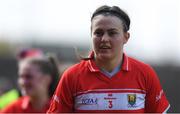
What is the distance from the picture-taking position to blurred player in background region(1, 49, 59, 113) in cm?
1023

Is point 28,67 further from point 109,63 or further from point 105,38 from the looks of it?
point 105,38

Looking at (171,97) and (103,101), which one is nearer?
(103,101)

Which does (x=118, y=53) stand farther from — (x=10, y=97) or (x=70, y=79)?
(x=10, y=97)

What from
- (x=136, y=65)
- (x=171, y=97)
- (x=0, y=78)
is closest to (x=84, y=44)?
(x=0, y=78)

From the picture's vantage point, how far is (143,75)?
8.30m

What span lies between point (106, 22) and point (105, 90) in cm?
56

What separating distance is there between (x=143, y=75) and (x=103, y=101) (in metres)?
0.41

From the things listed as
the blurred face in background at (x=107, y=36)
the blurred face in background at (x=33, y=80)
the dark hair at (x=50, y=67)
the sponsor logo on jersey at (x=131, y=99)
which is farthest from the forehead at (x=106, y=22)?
the dark hair at (x=50, y=67)

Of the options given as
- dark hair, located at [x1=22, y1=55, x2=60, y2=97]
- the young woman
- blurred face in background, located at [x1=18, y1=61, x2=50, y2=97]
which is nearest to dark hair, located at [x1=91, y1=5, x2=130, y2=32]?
the young woman

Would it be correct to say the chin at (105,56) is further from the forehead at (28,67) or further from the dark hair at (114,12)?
the forehead at (28,67)

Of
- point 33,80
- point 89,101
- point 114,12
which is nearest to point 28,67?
point 33,80

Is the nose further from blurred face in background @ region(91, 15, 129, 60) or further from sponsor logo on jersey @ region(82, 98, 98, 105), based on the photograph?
sponsor logo on jersey @ region(82, 98, 98, 105)

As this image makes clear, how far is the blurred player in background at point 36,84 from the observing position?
10.2 meters

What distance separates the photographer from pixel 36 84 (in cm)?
1028
